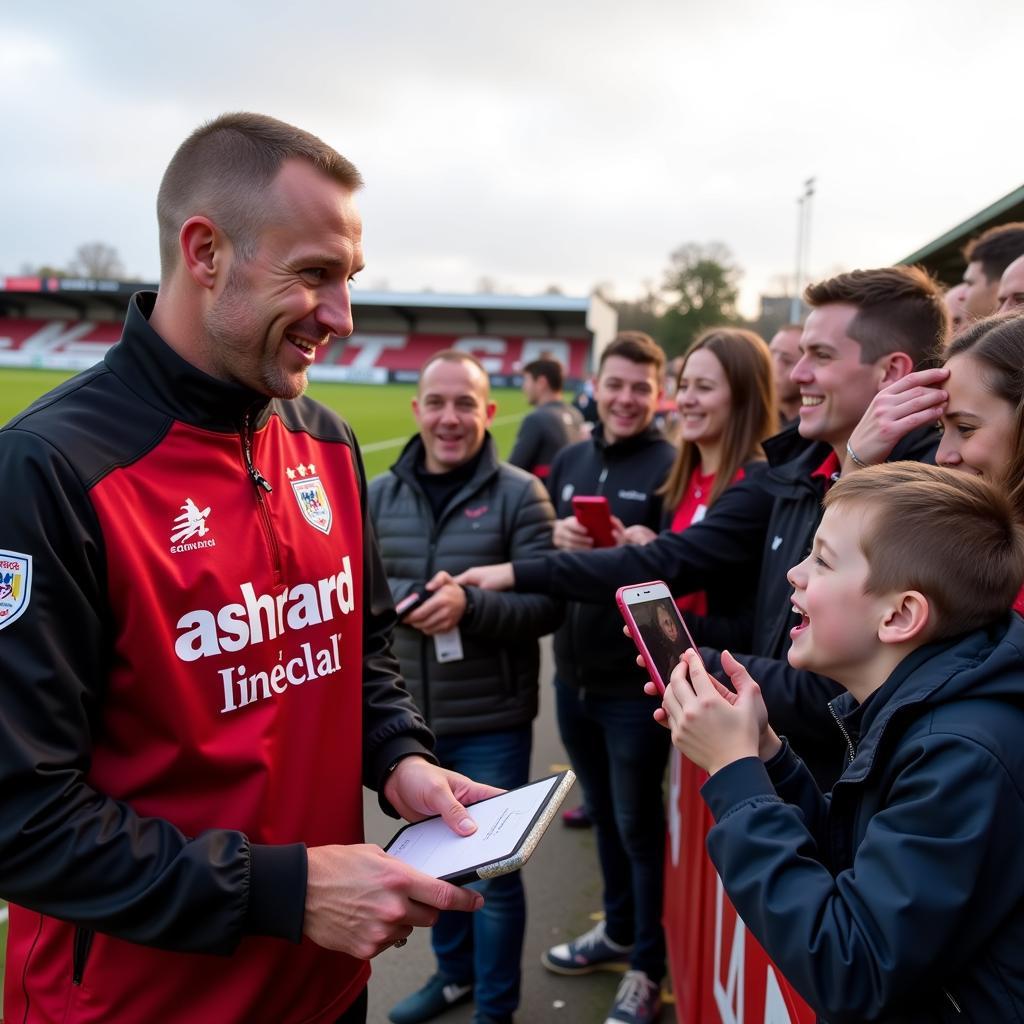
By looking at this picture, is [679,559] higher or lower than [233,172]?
lower

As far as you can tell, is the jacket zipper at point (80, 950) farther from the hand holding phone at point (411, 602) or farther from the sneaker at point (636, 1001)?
the sneaker at point (636, 1001)

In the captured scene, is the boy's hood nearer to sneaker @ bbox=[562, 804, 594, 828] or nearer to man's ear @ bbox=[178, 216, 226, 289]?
man's ear @ bbox=[178, 216, 226, 289]

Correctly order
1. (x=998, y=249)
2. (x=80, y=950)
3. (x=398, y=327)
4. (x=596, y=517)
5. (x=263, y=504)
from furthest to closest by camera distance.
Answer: (x=398, y=327) → (x=998, y=249) → (x=596, y=517) → (x=263, y=504) → (x=80, y=950)

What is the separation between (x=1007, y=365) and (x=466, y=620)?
1.92 metres

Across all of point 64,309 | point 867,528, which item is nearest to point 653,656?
point 867,528

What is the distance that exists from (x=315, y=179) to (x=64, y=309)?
201 ft

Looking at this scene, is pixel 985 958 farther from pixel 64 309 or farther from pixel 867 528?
pixel 64 309

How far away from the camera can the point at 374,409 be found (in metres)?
30.5

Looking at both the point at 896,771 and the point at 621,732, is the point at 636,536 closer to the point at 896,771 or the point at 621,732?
the point at 621,732

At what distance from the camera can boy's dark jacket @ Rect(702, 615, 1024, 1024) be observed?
1.16 metres

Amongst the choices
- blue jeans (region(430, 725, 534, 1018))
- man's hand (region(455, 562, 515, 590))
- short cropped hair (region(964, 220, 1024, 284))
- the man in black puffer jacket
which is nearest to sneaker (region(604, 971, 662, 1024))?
the man in black puffer jacket

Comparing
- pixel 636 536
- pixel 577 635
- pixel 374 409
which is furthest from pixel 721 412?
pixel 374 409

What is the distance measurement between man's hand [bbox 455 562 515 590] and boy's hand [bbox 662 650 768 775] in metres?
1.60

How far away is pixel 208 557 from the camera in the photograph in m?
1.59
